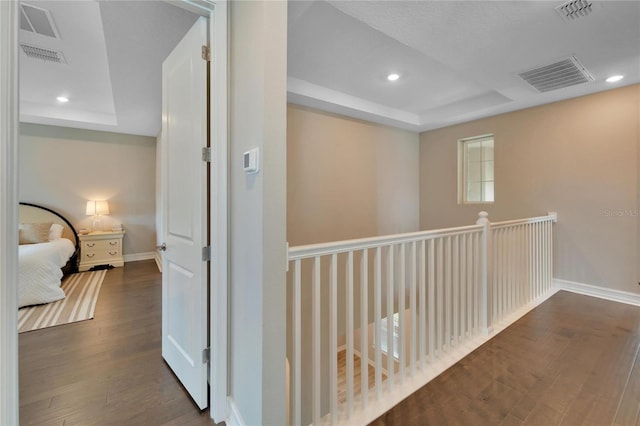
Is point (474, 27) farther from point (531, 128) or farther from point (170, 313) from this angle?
point (170, 313)

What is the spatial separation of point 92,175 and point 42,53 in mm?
2806

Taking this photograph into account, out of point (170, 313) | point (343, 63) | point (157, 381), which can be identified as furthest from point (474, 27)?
point (157, 381)

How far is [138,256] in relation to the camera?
5355 mm

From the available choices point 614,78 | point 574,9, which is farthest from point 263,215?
point 614,78

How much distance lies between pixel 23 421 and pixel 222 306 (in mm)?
1206

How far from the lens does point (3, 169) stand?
93 centimetres

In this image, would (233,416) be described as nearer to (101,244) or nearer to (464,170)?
(464,170)

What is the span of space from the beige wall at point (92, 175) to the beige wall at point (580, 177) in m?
5.91

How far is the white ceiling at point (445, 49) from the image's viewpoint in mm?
1905

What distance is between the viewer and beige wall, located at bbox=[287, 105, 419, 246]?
3.55m

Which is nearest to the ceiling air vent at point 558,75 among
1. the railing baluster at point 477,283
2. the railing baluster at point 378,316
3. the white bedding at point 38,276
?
the railing baluster at point 477,283

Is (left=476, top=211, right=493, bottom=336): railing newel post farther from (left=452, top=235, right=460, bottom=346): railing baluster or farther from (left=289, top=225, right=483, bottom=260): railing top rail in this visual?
(left=289, top=225, right=483, bottom=260): railing top rail

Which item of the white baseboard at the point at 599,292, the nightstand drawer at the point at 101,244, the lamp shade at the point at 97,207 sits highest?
the lamp shade at the point at 97,207

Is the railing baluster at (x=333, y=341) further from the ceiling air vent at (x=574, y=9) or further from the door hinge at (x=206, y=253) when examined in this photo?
the ceiling air vent at (x=574, y=9)
